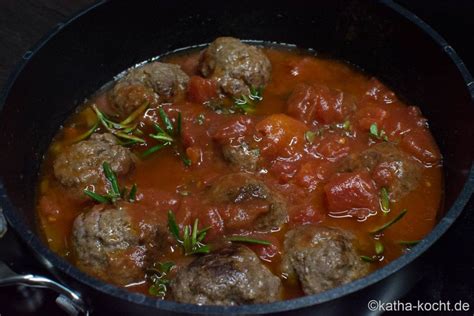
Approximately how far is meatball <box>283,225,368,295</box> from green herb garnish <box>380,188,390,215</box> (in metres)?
0.40

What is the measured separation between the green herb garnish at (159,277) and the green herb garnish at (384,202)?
1.21 meters

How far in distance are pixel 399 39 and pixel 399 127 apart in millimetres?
646

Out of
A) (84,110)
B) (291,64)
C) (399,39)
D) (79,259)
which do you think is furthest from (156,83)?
(399,39)

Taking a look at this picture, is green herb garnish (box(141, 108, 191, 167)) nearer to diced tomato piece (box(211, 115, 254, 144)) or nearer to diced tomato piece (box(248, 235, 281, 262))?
diced tomato piece (box(211, 115, 254, 144))

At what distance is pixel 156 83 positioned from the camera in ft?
14.3

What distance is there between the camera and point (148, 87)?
4.38 metres

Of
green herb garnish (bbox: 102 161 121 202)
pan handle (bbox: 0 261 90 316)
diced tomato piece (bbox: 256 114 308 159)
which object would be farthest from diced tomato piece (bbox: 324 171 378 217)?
pan handle (bbox: 0 261 90 316)

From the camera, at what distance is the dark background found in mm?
3795

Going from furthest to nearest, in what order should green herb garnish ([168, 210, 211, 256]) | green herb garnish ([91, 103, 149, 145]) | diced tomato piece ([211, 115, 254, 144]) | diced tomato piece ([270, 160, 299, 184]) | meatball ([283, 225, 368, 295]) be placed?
green herb garnish ([91, 103, 149, 145]) < diced tomato piece ([211, 115, 254, 144]) < diced tomato piece ([270, 160, 299, 184]) < green herb garnish ([168, 210, 211, 256]) < meatball ([283, 225, 368, 295])

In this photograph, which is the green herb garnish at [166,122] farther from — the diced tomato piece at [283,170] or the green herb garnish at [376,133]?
the green herb garnish at [376,133]

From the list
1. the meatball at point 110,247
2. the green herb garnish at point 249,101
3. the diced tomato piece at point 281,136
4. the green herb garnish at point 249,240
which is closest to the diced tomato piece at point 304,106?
the diced tomato piece at point 281,136

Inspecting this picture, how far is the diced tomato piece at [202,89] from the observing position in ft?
14.3

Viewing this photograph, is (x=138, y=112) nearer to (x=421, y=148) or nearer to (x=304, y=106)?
(x=304, y=106)

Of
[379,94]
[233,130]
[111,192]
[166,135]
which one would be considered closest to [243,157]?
[233,130]
